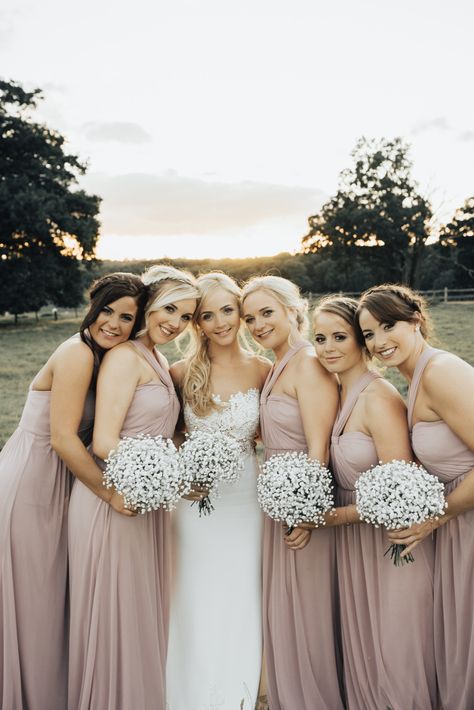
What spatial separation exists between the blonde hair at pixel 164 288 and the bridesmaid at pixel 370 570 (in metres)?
1.09

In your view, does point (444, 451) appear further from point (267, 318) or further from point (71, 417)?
point (71, 417)

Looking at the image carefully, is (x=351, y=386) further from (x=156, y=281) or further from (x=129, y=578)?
(x=129, y=578)

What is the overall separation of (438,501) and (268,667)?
78.8 inches

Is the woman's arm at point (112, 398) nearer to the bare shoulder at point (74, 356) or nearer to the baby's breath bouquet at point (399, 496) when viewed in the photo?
the bare shoulder at point (74, 356)

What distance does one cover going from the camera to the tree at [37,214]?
36.4 meters

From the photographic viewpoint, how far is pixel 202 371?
5.14m

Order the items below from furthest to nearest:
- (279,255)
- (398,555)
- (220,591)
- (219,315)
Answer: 1. (279,255)
2. (219,315)
3. (220,591)
4. (398,555)

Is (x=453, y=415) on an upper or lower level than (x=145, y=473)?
upper

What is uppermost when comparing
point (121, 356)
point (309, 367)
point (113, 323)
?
point (113, 323)

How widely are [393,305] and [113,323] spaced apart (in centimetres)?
208

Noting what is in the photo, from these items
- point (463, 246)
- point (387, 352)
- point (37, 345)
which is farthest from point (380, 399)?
point (463, 246)

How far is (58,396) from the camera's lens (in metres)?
4.29

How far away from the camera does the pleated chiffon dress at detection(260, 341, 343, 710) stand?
4.50m

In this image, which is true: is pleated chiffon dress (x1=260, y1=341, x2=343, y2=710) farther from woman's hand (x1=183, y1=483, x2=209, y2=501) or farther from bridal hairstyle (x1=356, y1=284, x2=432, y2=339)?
bridal hairstyle (x1=356, y1=284, x2=432, y2=339)
